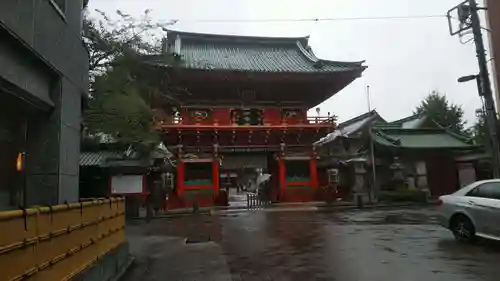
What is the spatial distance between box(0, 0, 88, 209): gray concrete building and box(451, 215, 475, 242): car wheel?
871 centimetres

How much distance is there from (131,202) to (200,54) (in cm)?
1367

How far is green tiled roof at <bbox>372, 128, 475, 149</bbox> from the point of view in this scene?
3259 cm

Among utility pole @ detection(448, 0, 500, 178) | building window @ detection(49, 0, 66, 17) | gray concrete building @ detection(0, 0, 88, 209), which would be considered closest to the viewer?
gray concrete building @ detection(0, 0, 88, 209)

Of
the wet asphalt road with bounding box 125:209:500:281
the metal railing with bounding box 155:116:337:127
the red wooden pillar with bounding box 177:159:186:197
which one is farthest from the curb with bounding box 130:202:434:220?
the wet asphalt road with bounding box 125:209:500:281

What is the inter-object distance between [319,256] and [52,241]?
597 cm

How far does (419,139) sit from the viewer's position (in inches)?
1342

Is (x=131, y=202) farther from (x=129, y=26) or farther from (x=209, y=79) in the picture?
(x=129, y=26)

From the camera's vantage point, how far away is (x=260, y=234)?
1347 cm

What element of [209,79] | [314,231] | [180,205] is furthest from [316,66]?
[314,231]

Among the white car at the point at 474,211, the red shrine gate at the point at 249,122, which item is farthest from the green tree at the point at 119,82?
the red shrine gate at the point at 249,122

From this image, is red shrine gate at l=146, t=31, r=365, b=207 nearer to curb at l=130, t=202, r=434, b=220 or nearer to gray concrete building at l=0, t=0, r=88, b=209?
curb at l=130, t=202, r=434, b=220

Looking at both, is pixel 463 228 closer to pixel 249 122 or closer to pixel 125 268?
pixel 125 268

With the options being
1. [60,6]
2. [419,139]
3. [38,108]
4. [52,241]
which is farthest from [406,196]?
[52,241]

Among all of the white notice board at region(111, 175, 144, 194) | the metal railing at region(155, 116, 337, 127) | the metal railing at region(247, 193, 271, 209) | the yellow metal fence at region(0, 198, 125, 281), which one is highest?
the metal railing at region(155, 116, 337, 127)
